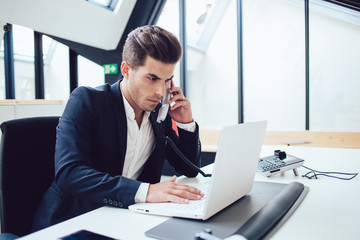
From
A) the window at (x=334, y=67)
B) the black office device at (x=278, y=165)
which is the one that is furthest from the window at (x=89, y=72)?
the black office device at (x=278, y=165)

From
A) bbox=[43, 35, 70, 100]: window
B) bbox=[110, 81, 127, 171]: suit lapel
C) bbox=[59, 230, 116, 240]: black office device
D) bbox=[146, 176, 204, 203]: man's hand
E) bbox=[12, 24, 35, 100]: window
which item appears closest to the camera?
bbox=[59, 230, 116, 240]: black office device

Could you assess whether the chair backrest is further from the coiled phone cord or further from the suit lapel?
the coiled phone cord

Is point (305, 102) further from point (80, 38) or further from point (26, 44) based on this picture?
point (26, 44)

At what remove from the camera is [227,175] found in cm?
82

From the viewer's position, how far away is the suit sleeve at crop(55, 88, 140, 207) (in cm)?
95

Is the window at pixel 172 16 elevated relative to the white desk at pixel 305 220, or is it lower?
elevated

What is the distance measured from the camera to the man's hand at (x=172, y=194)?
0.92m

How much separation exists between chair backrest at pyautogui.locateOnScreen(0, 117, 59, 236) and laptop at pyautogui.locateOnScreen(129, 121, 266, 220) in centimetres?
46

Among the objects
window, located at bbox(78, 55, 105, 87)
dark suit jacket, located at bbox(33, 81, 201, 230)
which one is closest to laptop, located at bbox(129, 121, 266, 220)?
dark suit jacket, located at bbox(33, 81, 201, 230)

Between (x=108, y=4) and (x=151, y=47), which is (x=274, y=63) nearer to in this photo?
(x=108, y=4)

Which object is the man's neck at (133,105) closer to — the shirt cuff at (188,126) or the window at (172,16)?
the shirt cuff at (188,126)

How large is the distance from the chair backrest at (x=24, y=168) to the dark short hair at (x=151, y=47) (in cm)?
44

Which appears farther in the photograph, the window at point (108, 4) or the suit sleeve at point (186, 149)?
the window at point (108, 4)

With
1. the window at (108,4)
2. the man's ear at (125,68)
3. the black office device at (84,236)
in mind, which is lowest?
the black office device at (84,236)
